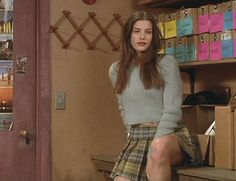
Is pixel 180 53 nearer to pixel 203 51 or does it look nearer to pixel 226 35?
pixel 203 51

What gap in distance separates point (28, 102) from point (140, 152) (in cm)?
95

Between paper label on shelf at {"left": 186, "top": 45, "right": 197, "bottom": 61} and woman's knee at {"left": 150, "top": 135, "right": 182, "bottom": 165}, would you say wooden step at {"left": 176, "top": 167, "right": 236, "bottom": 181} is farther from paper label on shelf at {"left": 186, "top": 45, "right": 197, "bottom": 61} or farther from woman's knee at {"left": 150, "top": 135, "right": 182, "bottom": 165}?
paper label on shelf at {"left": 186, "top": 45, "right": 197, "bottom": 61}

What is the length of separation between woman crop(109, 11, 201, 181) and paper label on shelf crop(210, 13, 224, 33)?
360 millimetres

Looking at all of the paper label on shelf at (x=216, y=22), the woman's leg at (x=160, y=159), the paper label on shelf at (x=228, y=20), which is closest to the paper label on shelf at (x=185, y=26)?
the paper label on shelf at (x=216, y=22)

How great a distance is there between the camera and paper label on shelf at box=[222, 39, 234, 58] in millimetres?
2773

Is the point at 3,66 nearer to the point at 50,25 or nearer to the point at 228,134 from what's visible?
the point at 50,25

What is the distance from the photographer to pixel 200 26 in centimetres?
297

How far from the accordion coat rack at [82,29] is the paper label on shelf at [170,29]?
363 millimetres

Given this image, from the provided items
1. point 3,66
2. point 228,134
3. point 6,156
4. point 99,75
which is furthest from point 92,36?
point 228,134

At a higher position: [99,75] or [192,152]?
[99,75]

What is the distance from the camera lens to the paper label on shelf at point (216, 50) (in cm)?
285

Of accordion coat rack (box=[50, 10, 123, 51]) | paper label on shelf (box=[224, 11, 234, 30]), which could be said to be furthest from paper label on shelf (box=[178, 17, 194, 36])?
accordion coat rack (box=[50, 10, 123, 51])

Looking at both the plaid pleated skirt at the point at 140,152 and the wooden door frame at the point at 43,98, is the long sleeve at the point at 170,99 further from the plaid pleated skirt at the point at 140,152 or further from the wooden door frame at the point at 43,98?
the wooden door frame at the point at 43,98

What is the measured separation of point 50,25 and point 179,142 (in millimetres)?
1175
